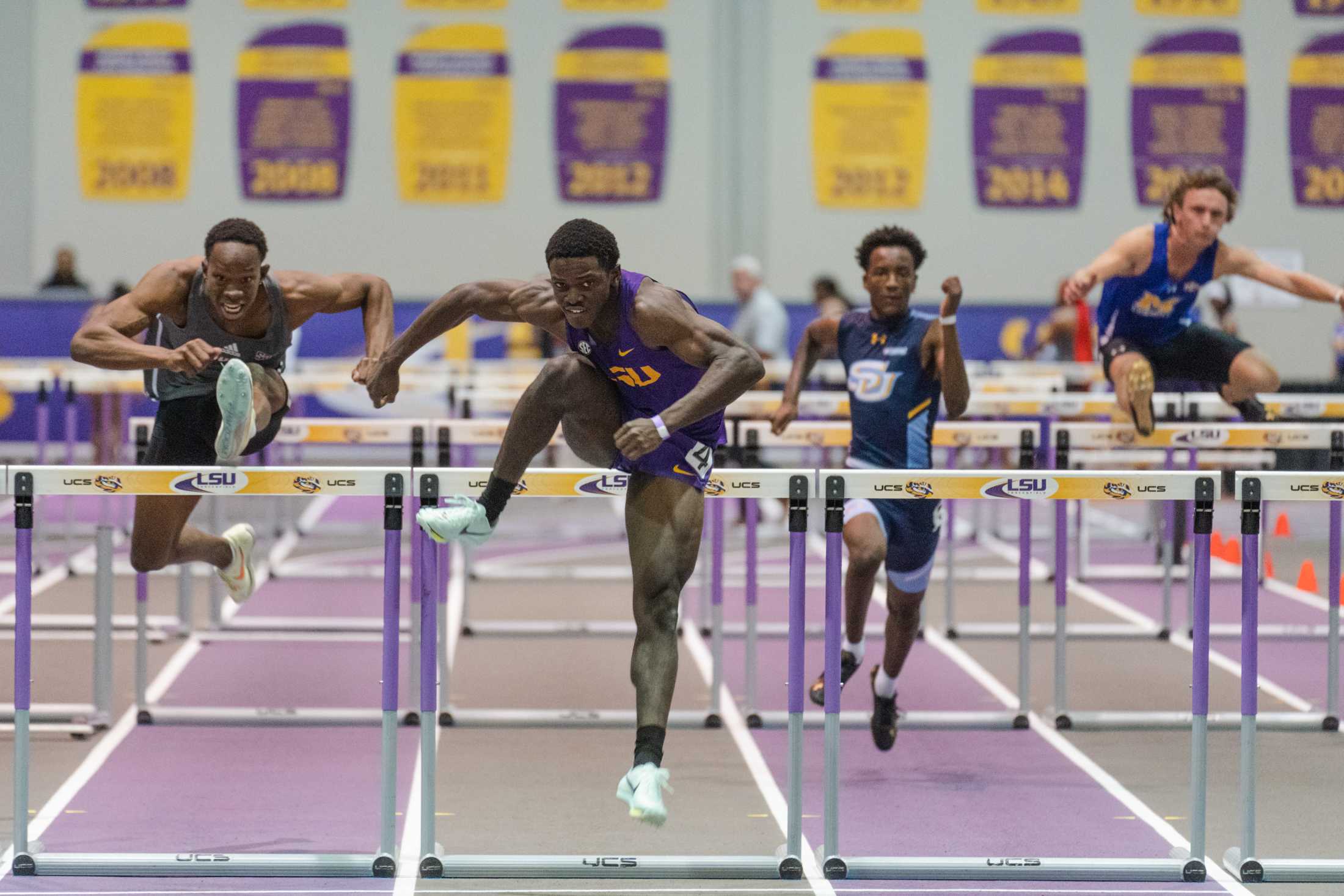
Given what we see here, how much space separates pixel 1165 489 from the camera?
18.6 feet

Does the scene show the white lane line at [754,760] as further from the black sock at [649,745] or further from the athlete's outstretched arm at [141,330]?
the athlete's outstretched arm at [141,330]

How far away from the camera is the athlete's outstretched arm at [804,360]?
775cm

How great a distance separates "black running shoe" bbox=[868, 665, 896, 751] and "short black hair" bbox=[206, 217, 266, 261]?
10.1ft

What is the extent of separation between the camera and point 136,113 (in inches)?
824

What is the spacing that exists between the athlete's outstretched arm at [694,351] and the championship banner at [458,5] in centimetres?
1614

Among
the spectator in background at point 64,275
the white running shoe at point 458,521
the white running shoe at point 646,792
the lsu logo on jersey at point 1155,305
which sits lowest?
the white running shoe at point 646,792

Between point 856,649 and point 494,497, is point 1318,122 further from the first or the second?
point 494,497

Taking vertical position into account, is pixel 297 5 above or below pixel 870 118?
above

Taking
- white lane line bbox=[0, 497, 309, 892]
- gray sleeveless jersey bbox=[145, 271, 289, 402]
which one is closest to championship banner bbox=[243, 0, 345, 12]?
white lane line bbox=[0, 497, 309, 892]

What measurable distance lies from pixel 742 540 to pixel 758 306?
2.52 metres

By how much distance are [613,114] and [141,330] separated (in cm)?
1499

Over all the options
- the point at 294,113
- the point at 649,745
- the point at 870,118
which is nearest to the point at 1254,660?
the point at 649,745

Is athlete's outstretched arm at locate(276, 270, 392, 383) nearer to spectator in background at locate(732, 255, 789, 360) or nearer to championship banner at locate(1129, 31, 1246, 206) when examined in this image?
spectator in background at locate(732, 255, 789, 360)

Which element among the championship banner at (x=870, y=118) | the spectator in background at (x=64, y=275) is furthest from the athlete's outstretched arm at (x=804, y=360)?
the spectator in background at (x=64, y=275)
